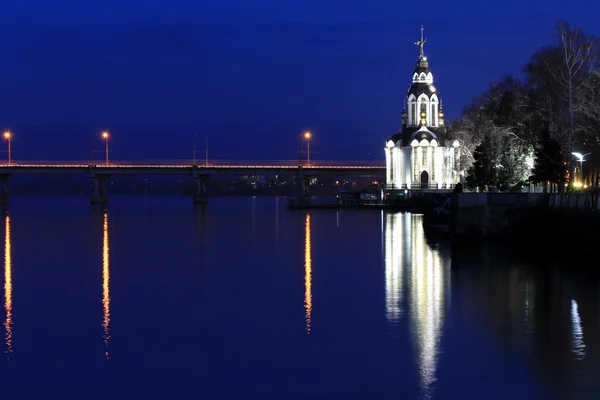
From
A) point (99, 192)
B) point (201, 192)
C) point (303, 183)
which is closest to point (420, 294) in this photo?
point (303, 183)

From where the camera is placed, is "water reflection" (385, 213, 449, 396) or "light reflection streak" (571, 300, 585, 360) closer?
"light reflection streak" (571, 300, 585, 360)

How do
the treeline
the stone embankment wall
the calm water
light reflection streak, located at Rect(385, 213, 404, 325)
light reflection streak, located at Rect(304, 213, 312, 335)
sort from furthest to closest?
the treeline < the stone embankment wall < light reflection streak, located at Rect(385, 213, 404, 325) < light reflection streak, located at Rect(304, 213, 312, 335) < the calm water

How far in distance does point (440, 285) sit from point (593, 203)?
14320 millimetres

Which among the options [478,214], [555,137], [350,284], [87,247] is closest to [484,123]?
[555,137]

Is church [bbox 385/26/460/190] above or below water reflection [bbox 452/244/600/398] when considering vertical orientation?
above

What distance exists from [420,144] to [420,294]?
5079 inches

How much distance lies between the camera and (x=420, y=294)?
3669 centimetres

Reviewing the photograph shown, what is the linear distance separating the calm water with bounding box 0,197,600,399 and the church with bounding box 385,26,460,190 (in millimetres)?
109519

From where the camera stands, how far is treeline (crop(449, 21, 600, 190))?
6581cm

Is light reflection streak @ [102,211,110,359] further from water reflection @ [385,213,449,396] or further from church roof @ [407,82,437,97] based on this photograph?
church roof @ [407,82,437,97]

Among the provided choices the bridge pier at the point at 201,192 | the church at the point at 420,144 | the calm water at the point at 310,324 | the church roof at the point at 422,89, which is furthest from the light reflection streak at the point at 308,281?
the bridge pier at the point at 201,192

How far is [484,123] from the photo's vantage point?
9544cm

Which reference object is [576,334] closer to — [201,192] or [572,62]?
[572,62]

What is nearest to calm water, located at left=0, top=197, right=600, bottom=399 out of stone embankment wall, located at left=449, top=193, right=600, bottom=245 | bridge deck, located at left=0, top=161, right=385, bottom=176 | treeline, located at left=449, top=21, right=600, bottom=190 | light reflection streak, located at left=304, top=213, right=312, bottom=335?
light reflection streak, located at left=304, top=213, right=312, bottom=335
